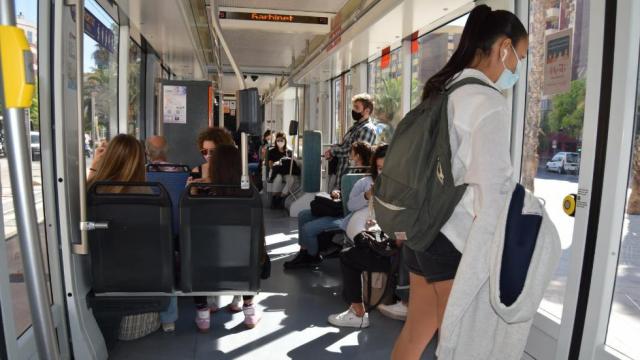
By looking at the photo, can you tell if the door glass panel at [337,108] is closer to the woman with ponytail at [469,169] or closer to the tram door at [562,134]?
the tram door at [562,134]

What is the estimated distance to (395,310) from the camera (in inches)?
158

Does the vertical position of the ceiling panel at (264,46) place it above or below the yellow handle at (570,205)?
above

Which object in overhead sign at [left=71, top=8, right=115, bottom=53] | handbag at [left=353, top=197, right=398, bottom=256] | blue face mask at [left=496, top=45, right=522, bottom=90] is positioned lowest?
handbag at [left=353, top=197, right=398, bottom=256]

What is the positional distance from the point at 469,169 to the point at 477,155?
5cm

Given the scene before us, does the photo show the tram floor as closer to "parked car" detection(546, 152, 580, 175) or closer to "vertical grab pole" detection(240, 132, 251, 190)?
"vertical grab pole" detection(240, 132, 251, 190)

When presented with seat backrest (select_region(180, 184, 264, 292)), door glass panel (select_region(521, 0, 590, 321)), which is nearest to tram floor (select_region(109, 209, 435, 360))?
seat backrest (select_region(180, 184, 264, 292))

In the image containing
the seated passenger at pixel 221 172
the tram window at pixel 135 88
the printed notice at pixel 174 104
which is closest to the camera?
the seated passenger at pixel 221 172

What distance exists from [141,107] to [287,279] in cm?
350

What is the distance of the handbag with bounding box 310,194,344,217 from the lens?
16.9 feet

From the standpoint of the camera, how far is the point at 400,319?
13.0ft

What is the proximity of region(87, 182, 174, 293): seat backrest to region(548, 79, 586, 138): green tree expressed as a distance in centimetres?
229

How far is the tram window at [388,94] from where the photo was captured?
6855 millimetres

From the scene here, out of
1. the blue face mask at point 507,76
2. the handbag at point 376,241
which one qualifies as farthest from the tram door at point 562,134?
the handbag at point 376,241

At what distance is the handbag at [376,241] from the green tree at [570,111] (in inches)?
50.4
